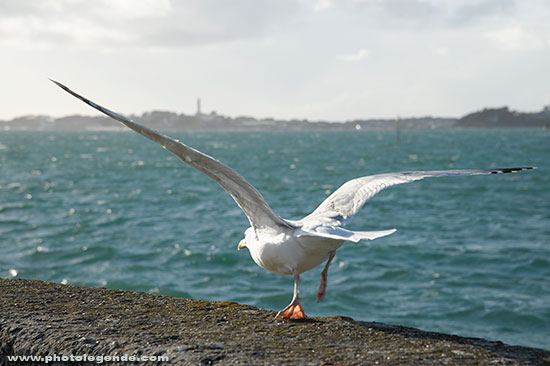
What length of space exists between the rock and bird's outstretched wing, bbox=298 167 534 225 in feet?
2.37

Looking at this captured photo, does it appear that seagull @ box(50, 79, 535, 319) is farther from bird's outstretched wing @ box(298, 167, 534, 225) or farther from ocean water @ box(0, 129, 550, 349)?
ocean water @ box(0, 129, 550, 349)

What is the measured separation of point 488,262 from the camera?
1420 cm

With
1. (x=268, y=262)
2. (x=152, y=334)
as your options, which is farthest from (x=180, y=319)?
(x=268, y=262)

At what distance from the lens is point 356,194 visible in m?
4.30

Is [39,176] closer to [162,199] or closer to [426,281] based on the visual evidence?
[162,199]

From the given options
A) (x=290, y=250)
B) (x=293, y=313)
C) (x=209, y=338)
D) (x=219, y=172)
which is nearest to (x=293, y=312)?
(x=293, y=313)

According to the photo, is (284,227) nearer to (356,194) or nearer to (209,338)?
(356,194)

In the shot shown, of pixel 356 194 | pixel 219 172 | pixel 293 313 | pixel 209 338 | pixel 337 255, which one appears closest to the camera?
pixel 209 338

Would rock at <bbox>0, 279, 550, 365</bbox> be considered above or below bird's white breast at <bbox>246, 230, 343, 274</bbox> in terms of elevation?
below

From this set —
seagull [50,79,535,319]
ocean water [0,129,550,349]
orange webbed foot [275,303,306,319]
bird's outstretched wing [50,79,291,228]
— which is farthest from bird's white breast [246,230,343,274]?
ocean water [0,129,550,349]

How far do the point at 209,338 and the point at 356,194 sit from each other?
1735mm

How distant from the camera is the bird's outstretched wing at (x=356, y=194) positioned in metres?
3.94

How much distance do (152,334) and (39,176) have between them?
35.9 meters

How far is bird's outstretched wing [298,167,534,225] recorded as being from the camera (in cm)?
394
